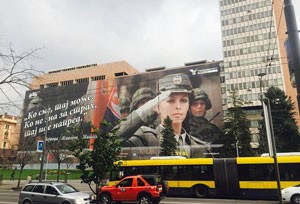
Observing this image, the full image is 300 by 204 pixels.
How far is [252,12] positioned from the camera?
217ft

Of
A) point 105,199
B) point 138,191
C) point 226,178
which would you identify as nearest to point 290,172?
point 226,178

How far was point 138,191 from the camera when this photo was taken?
13.7m

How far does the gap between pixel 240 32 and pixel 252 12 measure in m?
6.33

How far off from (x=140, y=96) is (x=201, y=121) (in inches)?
855

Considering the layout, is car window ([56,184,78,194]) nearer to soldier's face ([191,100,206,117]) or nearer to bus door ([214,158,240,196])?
bus door ([214,158,240,196])

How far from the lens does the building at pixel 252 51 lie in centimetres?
6088

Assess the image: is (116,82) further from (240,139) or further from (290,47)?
(290,47)

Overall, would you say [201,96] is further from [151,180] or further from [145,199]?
[145,199]

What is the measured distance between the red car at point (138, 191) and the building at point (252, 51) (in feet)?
168

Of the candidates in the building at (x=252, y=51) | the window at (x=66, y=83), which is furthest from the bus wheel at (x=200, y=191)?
the window at (x=66, y=83)

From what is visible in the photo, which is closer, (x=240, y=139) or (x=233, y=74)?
(x=240, y=139)

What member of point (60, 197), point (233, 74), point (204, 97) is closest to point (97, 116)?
point (204, 97)

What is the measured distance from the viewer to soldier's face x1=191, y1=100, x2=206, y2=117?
67.6 meters

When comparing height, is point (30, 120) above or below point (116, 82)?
below
